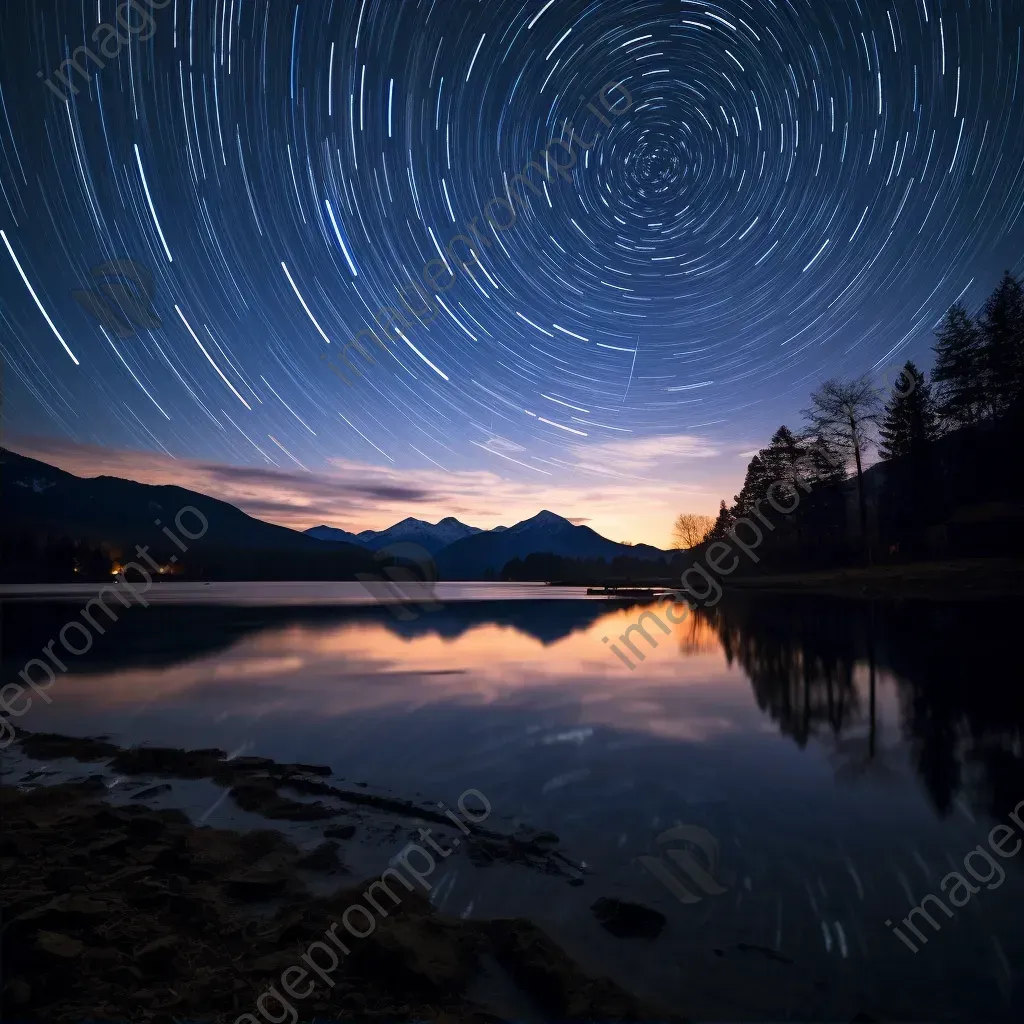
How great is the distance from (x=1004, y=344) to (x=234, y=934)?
185 ft

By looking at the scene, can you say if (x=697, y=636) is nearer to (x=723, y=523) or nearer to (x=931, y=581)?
(x=931, y=581)

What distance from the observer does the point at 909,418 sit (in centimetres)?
5031

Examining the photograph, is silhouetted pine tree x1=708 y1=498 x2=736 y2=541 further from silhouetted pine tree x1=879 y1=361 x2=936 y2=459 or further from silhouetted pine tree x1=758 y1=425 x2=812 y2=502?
silhouetted pine tree x1=879 y1=361 x2=936 y2=459

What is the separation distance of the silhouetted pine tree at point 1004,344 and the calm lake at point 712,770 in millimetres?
26203

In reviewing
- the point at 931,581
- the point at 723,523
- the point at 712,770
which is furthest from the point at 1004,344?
the point at 723,523

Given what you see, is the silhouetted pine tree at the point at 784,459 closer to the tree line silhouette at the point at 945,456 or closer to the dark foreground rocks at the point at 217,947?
the tree line silhouette at the point at 945,456

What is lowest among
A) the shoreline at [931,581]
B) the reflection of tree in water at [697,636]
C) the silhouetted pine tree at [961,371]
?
the reflection of tree in water at [697,636]

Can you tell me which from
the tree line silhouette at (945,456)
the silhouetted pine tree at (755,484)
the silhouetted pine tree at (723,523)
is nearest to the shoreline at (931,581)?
the tree line silhouette at (945,456)

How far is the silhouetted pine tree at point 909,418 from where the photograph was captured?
4944cm

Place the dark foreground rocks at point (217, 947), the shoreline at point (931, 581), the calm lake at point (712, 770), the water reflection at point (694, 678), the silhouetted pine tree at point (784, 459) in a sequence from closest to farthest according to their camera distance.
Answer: the dark foreground rocks at point (217, 947) < the calm lake at point (712, 770) < the water reflection at point (694, 678) < the shoreline at point (931, 581) < the silhouetted pine tree at point (784, 459)

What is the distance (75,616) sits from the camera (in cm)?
4444

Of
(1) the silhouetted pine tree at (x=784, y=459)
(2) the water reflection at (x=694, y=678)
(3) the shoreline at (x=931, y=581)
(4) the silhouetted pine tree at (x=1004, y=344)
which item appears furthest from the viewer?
(1) the silhouetted pine tree at (x=784, y=459)

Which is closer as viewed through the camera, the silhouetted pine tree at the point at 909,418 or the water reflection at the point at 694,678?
the water reflection at the point at 694,678

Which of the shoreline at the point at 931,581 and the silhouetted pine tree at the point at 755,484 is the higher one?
the silhouetted pine tree at the point at 755,484
